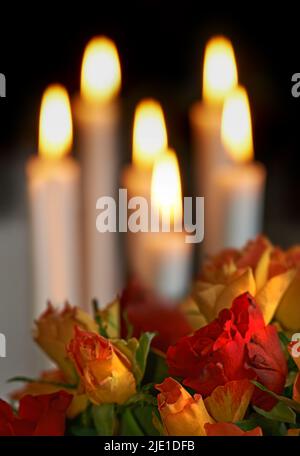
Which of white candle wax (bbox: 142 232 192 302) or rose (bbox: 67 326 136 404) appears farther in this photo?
white candle wax (bbox: 142 232 192 302)

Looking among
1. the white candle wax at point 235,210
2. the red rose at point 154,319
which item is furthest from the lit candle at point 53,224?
the red rose at point 154,319

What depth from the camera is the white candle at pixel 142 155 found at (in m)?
0.73

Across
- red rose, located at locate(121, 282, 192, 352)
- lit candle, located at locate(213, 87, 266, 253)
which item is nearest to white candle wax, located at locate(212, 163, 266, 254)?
lit candle, located at locate(213, 87, 266, 253)

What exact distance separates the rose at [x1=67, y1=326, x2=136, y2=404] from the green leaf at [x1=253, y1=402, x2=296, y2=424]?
0.13ft

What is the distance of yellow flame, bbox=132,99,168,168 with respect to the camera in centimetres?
75

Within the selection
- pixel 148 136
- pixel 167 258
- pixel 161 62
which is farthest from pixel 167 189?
pixel 161 62

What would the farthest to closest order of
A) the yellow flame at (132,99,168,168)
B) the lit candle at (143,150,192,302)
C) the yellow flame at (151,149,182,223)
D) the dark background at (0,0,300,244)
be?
the dark background at (0,0,300,244) → the yellow flame at (132,99,168,168) → the lit candle at (143,150,192,302) → the yellow flame at (151,149,182,223)

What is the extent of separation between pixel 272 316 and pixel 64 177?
38 centimetres

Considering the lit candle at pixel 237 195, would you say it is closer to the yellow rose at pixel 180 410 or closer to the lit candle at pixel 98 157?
the lit candle at pixel 98 157

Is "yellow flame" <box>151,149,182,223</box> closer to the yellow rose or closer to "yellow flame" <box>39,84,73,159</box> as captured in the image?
"yellow flame" <box>39,84,73,159</box>

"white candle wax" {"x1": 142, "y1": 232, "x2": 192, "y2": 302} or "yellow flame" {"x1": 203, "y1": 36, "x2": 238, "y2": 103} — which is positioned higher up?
"yellow flame" {"x1": 203, "y1": 36, "x2": 238, "y2": 103}

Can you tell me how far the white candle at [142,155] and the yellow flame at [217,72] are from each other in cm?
5

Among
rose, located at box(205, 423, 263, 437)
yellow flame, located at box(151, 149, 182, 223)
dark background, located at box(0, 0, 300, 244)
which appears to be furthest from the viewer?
dark background, located at box(0, 0, 300, 244)
